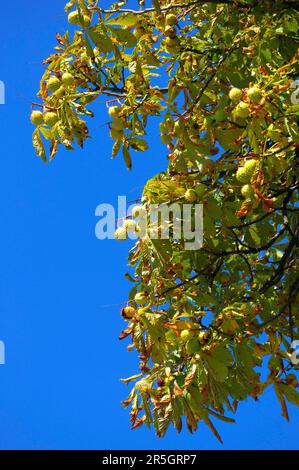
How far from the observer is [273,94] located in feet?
12.8

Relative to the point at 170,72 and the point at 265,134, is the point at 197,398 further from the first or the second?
the point at 170,72

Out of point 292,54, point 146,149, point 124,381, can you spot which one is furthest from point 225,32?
point 124,381

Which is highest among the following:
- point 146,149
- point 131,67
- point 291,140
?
point 131,67

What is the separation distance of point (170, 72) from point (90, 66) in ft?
1.68

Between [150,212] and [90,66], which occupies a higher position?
[90,66]

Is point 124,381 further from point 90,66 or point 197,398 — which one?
point 90,66

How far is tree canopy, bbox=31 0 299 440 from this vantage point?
4059mm

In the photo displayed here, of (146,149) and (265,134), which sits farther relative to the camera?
(146,149)

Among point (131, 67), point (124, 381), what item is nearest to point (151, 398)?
point (124, 381)

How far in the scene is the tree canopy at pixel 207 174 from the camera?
13.3 feet

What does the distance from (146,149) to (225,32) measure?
829 mm

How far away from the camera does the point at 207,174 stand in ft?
14.7

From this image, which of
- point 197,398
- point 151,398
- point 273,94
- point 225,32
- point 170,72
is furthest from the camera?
point 170,72

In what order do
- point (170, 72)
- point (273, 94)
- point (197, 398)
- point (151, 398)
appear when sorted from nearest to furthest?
point (273, 94)
point (197, 398)
point (151, 398)
point (170, 72)
